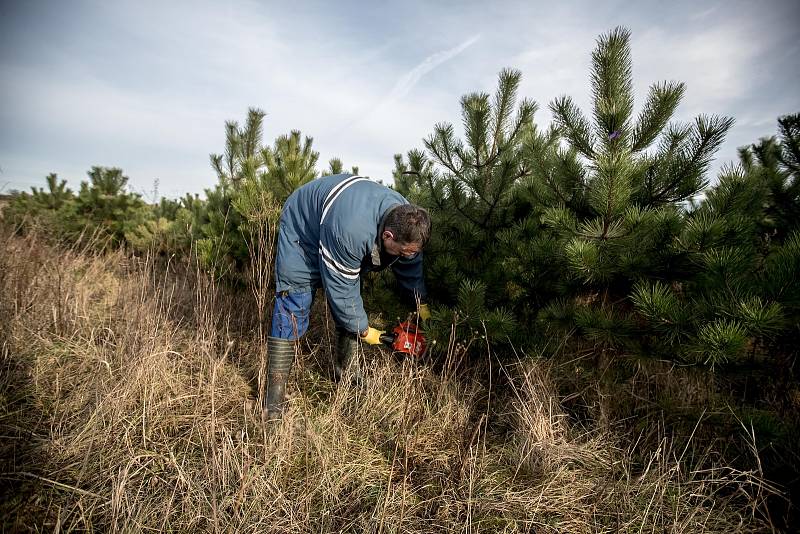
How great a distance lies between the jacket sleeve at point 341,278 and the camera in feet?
6.98

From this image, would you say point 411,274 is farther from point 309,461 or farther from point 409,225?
point 309,461

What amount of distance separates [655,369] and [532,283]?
1260mm

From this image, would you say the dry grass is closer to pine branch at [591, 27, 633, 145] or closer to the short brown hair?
the short brown hair

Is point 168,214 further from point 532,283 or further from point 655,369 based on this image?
point 655,369

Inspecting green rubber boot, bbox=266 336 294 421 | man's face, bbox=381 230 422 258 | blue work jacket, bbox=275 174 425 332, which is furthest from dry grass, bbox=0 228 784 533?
man's face, bbox=381 230 422 258

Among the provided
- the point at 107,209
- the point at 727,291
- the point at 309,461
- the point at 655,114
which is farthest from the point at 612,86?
the point at 107,209

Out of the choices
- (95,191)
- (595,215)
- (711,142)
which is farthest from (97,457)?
(95,191)

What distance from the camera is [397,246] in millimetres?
2092

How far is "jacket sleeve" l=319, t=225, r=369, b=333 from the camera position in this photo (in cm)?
213

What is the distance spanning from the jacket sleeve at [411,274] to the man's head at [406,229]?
1.20 feet

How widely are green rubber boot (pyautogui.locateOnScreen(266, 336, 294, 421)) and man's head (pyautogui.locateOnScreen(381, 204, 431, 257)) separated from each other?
1011mm

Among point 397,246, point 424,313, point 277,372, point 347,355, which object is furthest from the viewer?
point 347,355

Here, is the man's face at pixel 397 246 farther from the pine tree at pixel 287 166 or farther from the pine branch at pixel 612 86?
the pine tree at pixel 287 166

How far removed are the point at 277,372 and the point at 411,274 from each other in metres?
1.10
